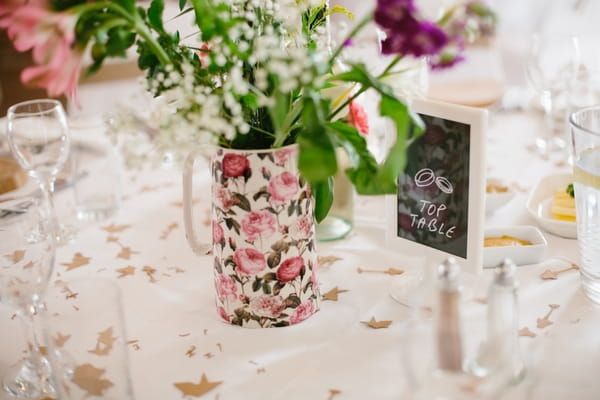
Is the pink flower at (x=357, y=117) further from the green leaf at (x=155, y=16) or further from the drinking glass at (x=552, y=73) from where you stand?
the drinking glass at (x=552, y=73)

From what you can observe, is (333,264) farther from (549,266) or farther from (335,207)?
(549,266)

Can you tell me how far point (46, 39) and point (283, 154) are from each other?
0.32 m

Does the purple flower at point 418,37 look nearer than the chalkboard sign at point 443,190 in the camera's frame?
Yes

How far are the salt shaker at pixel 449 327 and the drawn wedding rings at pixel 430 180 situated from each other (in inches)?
11.1

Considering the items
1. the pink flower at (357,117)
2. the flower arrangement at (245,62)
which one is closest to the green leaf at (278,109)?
the flower arrangement at (245,62)

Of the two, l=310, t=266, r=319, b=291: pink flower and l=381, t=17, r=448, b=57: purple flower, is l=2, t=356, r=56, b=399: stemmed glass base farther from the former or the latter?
l=381, t=17, r=448, b=57: purple flower

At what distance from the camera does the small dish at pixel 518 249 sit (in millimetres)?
1086

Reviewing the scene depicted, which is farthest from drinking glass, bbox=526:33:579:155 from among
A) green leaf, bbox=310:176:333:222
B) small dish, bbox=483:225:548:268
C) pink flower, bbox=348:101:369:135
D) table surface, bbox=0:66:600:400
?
green leaf, bbox=310:176:333:222

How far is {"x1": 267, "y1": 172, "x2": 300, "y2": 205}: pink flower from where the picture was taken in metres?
0.90

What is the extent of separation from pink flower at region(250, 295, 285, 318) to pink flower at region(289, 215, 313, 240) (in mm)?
96

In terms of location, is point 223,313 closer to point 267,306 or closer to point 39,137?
point 267,306

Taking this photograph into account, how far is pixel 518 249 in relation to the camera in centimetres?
110

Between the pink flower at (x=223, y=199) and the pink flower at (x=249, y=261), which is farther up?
the pink flower at (x=223, y=199)

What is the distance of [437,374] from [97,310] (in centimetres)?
41
